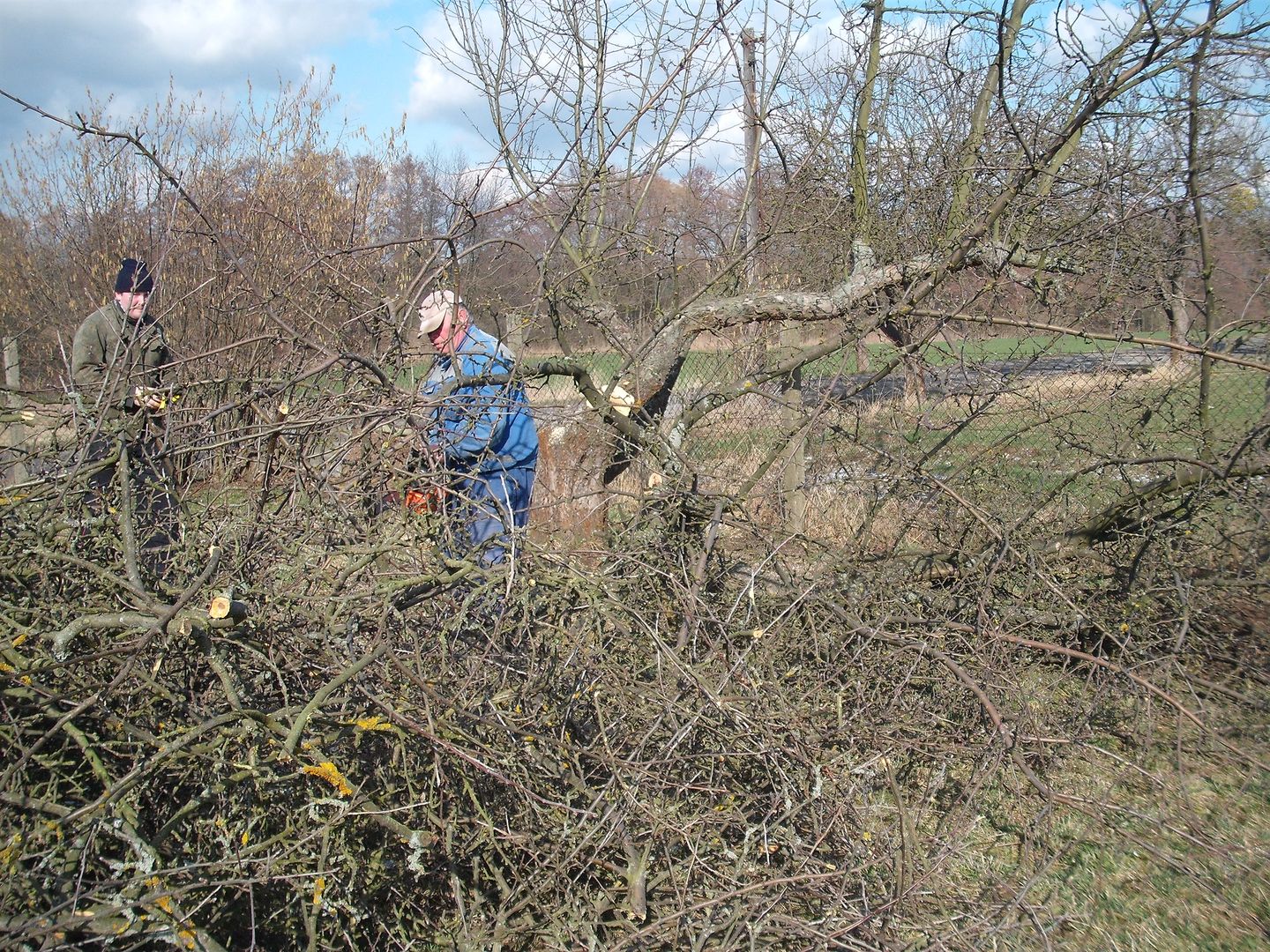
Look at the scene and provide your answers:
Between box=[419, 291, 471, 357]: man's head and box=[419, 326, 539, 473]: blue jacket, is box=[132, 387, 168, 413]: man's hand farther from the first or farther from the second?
box=[419, 291, 471, 357]: man's head

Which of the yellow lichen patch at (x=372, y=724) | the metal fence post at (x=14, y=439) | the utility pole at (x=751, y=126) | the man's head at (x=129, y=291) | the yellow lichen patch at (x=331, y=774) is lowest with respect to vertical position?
the yellow lichen patch at (x=331, y=774)

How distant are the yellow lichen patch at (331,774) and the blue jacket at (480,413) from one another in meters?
1.05

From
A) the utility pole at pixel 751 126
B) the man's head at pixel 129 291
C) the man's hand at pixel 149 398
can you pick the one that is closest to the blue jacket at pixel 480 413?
the man's hand at pixel 149 398

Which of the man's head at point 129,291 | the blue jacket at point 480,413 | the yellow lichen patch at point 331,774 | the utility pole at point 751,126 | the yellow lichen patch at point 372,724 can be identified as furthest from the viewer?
the utility pole at point 751,126

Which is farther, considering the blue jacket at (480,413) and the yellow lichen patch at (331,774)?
the blue jacket at (480,413)

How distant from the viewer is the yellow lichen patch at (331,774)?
2.20 meters

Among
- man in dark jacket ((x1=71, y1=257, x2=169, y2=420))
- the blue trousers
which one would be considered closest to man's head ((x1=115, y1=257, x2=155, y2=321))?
man in dark jacket ((x1=71, y1=257, x2=169, y2=420))

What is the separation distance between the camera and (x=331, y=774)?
7.23 ft

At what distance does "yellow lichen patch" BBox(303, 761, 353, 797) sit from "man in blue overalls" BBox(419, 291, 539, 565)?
0.75m

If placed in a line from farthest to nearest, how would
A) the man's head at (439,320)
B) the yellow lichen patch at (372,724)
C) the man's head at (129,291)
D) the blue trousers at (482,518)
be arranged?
the man's head at (129,291) < the man's head at (439,320) < the blue trousers at (482,518) < the yellow lichen patch at (372,724)

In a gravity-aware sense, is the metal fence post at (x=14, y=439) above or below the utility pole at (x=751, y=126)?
below

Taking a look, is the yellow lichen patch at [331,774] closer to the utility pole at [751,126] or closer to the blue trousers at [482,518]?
the blue trousers at [482,518]

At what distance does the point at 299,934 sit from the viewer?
7.86ft

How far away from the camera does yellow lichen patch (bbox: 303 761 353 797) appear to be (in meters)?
2.20
